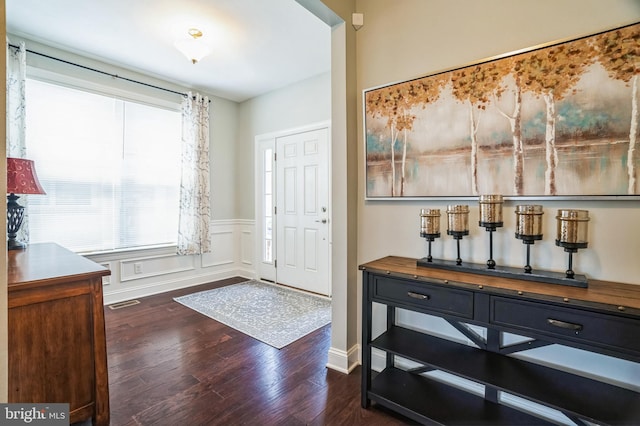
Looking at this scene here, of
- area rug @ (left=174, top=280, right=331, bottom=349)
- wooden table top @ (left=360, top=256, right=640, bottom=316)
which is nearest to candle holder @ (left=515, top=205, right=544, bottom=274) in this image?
wooden table top @ (left=360, top=256, right=640, bottom=316)

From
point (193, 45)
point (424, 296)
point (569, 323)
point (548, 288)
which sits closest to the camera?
point (569, 323)

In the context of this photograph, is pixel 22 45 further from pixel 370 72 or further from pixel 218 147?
pixel 370 72

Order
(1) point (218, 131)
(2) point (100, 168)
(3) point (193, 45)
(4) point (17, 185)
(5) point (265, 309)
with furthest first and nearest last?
(1) point (218, 131), (2) point (100, 168), (5) point (265, 309), (3) point (193, 45), (4) point (17, 185)

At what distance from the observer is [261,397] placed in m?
1.81

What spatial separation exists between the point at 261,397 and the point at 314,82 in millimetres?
3305

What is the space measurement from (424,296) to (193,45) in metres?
2.73

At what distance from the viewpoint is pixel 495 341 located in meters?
1.61

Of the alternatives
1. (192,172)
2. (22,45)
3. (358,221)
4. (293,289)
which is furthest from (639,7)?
(22,45)

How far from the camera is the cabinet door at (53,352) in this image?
4.28 ft

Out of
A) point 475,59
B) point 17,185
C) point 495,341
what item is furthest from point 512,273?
point 17,185

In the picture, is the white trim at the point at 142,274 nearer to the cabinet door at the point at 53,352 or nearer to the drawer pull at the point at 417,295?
the cabinet door at the point at 53,352

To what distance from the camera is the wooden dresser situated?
131 centimetres

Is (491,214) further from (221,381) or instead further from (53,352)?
(53,352)

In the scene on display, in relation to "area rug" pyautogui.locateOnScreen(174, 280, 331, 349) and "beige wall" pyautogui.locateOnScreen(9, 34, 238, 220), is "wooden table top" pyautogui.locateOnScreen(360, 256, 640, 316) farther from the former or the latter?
"beige wall" pyautogui.locateOnScreen(9, 34, 238, 220)
